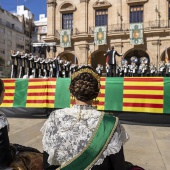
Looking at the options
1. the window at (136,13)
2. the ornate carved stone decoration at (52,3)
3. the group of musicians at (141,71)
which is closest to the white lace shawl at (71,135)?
the group of musicians at (141,71)

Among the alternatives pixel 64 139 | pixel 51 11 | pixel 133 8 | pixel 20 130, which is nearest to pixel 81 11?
pixel 51 11

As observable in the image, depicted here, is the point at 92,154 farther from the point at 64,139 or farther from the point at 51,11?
the point at 51,11

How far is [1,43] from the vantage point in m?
53.6

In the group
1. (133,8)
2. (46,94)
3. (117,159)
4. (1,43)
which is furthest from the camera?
(1,43)

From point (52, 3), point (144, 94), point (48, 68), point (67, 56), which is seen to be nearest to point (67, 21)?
point (52, 3)

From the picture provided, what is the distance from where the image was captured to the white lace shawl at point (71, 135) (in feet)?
5.17

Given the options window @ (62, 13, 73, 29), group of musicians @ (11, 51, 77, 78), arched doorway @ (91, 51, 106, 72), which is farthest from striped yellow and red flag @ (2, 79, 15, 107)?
window @ (62, 13, 73, 29)

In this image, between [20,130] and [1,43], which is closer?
[20,130]

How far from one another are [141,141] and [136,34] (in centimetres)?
2316

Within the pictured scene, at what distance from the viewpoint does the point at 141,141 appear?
455 centimetres

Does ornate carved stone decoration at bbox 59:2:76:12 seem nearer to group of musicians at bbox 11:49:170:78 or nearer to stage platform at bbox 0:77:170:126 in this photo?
group of musicians at bbox 11:49:170:78

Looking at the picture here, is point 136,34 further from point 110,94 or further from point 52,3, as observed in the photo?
point 110,94

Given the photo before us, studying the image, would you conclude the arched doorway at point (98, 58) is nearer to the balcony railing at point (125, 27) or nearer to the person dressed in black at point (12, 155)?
the balcony railing at point (125, 27)

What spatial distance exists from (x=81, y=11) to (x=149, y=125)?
1018 inches
